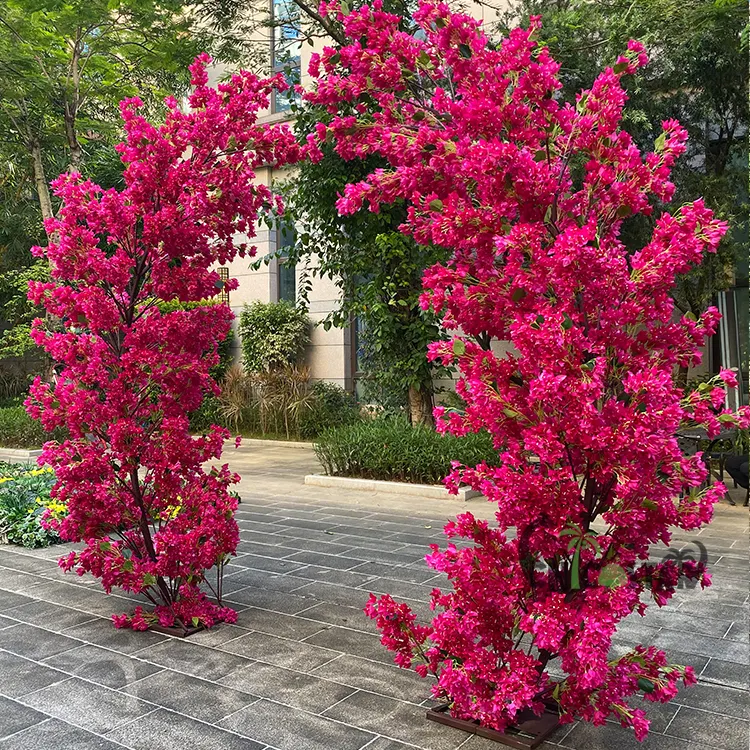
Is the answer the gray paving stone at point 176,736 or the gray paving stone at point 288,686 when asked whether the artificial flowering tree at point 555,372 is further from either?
the gray paving stone at point 176,736

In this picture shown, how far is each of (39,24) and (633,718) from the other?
484 inches

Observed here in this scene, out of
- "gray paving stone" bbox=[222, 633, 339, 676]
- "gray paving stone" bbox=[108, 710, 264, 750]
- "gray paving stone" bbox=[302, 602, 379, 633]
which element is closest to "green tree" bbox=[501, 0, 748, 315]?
"gray paving stone" bbox=[302, 602, 379, 633]

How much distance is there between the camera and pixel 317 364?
16422 millimetres

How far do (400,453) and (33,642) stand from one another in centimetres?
577

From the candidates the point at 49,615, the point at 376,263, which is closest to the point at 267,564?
the point at 49,615

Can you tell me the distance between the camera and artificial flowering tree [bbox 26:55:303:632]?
441 centimetres

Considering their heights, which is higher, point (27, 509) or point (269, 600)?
point (27, 509)

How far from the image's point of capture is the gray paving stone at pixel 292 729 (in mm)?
3089

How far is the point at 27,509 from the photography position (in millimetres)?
7289

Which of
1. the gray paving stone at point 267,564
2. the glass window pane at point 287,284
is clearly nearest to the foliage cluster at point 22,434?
the glass window pane at point 287,284

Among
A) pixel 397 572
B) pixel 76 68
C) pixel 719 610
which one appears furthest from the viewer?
pixel 76 68

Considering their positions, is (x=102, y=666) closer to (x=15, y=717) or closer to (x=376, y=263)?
(x=15, y=717)

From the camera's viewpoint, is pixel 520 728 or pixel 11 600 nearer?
pixel 520 728

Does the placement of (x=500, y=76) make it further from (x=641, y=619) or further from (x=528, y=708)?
(x=641, y=619)
